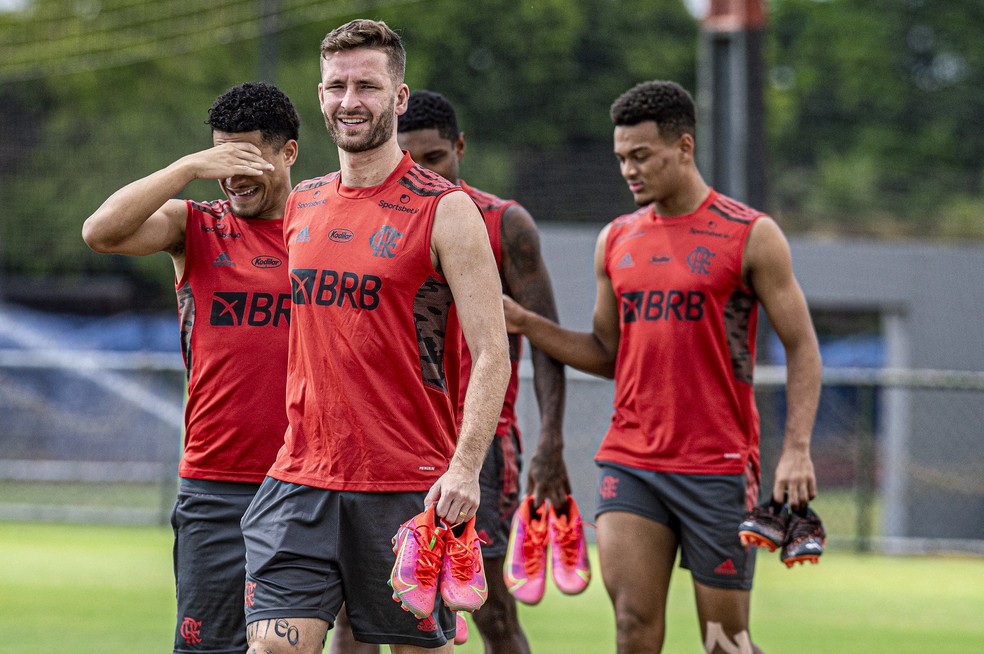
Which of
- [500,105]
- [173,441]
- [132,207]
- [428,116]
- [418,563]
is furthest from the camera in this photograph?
[500,105]

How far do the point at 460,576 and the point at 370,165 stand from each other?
1.36m

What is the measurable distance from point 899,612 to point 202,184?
75.3 ft

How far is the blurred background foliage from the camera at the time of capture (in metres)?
28.8

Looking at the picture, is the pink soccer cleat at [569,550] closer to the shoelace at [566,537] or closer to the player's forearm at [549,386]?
the shoelace at [566,537]

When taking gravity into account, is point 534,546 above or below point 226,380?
below

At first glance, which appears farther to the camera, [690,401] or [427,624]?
[690,401]

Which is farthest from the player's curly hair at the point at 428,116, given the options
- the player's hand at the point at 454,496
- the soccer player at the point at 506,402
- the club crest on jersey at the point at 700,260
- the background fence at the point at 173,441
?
the background fence at the point at 173,441

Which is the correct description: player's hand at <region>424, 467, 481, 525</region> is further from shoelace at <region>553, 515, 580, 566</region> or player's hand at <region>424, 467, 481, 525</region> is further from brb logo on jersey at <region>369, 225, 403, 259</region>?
shoelace at <region>553, 515, 580, 566</region>

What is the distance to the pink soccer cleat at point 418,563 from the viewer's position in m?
4.17

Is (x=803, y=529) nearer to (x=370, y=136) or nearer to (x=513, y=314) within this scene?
(x=513, y=314)

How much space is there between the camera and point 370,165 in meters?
4.60

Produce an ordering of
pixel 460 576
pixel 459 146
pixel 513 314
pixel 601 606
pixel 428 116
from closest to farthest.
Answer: pixel 460 576, pixel 513 314, pixel 428 116, pixel 459 146, pixel 601 606

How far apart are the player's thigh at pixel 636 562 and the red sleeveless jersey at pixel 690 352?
0.86 feet

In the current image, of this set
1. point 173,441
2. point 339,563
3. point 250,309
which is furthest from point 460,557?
point 173,441
